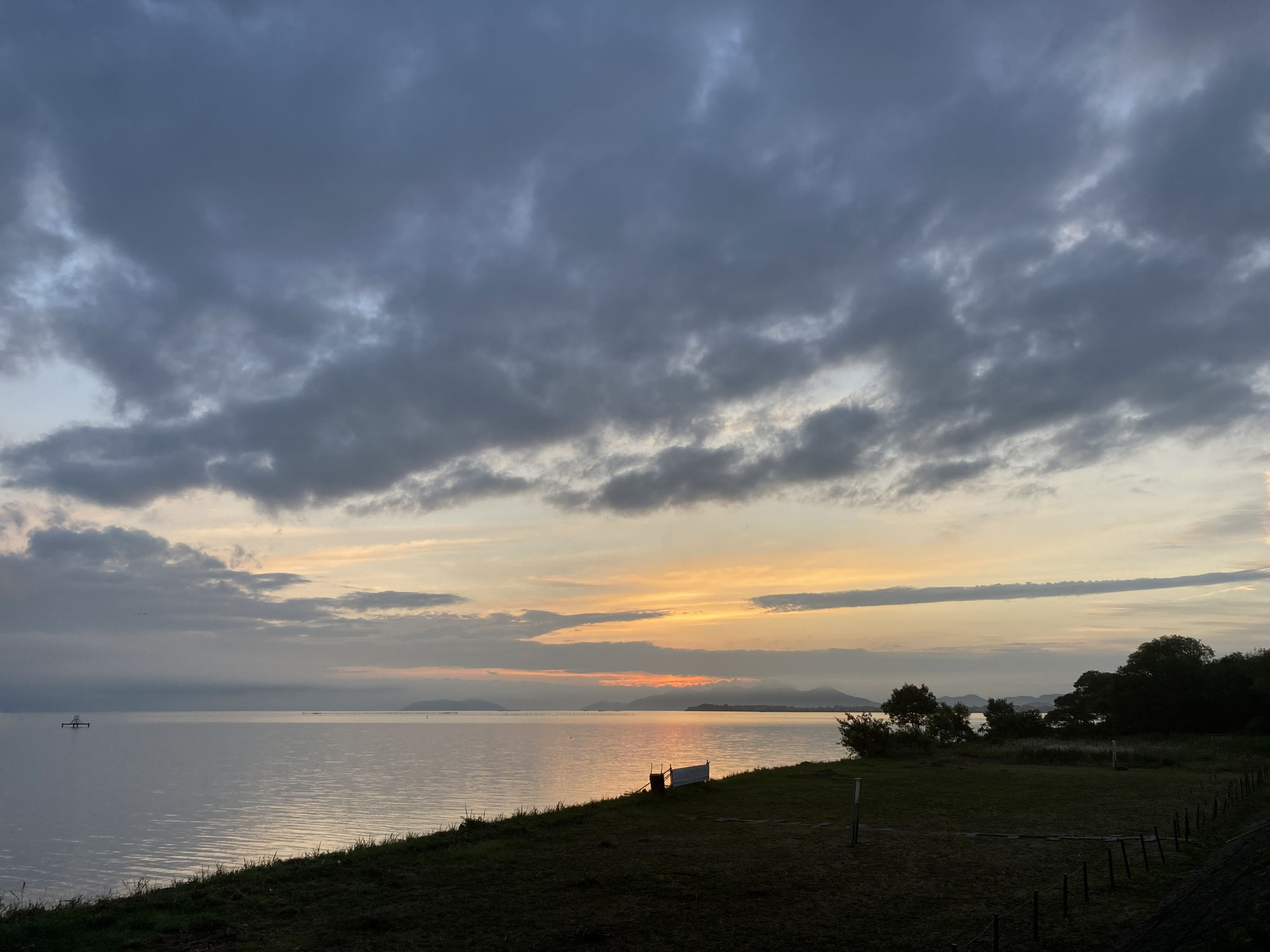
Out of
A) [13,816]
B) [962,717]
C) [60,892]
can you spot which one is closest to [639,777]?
[962,717]

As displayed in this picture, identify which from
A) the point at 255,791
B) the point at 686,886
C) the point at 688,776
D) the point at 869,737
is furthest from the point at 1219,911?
the point at 255,791

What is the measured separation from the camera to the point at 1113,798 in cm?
2997

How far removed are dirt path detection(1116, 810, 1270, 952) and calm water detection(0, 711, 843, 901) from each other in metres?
30.8

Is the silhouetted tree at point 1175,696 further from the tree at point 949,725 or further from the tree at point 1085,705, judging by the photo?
the tree at point 949,725

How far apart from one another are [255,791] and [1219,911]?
63193 millimetres

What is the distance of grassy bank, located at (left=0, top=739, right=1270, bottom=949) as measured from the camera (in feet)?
43.5

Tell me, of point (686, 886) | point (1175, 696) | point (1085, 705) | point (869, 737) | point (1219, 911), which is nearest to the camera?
point (1219, 911)

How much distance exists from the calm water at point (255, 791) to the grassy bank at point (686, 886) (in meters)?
15.1

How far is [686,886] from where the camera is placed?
662 inches

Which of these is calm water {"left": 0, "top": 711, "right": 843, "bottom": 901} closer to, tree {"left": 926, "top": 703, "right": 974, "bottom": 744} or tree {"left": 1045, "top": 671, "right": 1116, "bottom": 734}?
tree {"left": 926, "top": 703, "right": 974, "bottom": 744}

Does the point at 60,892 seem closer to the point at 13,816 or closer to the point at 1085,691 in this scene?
the point at 13,816

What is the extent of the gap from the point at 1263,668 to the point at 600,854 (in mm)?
68530

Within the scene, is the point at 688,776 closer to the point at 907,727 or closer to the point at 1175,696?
the point at 907,727

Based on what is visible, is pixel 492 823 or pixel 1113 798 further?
pixel 1113 798
